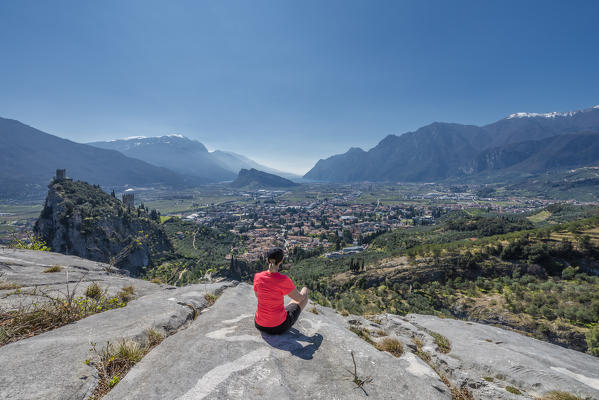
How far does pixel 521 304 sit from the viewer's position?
25406 millimetres

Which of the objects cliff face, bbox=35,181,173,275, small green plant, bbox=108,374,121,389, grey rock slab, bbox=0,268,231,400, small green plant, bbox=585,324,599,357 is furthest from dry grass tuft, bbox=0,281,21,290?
cliff face, bbox=35,181,173,275

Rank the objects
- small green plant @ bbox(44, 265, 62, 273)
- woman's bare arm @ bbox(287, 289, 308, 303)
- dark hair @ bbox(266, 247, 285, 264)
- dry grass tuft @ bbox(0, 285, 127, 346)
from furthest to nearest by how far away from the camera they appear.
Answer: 1. small green plant @ bbox(44, 265, 62, 273)
2. woman's bare arm @ bbox(287, 289, 308, 303)
3. dark hair @ bbox(266, 247, 285, 264)
4. dry grass tuft @ bbox(0, 285, 127, 346)

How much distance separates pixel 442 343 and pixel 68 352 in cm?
861

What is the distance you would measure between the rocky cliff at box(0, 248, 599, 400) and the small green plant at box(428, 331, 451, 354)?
0.12ft

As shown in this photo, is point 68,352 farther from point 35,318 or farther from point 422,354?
point 422,354

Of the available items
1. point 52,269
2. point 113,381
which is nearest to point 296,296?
point 113,381

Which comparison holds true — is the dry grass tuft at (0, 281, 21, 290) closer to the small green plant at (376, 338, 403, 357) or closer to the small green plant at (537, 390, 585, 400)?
the small green plant at (376, 338, 403, 357)

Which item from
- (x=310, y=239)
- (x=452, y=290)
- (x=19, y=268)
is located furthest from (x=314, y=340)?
(x=310, y=239)

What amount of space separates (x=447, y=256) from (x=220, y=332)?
145 feet

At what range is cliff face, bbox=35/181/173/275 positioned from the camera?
5109 cm

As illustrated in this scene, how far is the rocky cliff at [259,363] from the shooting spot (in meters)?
2.93

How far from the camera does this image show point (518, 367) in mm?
4934

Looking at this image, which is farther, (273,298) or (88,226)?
(88,226)

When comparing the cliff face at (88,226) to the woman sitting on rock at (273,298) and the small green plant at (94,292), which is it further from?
the woman sitting on rock at (273,298)
